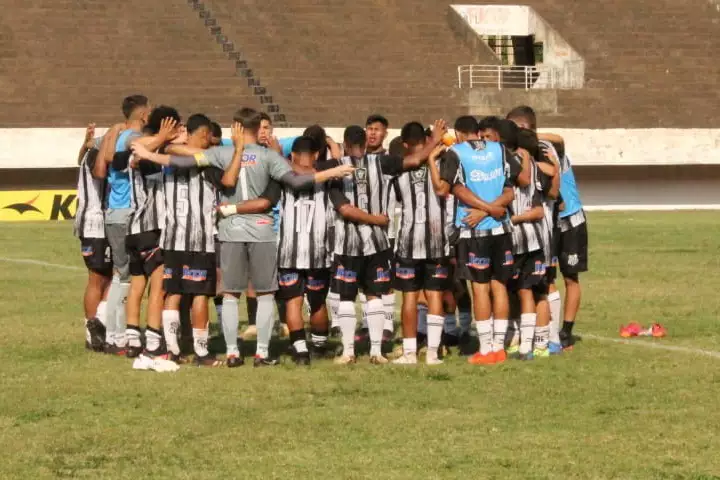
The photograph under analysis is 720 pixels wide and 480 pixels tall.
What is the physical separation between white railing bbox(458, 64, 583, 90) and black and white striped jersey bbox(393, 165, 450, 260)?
107ft

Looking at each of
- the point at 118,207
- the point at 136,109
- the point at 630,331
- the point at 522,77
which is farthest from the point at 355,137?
the point at 522,77

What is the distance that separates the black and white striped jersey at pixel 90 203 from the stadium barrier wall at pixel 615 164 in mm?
26656

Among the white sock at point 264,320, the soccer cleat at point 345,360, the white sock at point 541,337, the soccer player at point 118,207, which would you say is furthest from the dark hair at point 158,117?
the white sock at point 541,337

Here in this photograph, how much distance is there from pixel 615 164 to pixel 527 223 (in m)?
31.1

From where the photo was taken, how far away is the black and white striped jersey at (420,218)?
448 inches

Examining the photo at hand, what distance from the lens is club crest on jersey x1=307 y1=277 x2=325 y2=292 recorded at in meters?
11.5

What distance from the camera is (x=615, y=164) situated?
41844 mm

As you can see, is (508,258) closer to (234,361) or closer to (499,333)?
(499,333)

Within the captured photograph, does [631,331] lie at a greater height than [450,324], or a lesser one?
lesser

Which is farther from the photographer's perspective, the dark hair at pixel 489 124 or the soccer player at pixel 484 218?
the dark hair at pixel 489 124

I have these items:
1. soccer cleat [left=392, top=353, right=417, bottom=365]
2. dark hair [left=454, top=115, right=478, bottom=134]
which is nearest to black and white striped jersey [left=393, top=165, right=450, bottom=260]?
dark hair [left=454, top=115, right=478, bottom=134]

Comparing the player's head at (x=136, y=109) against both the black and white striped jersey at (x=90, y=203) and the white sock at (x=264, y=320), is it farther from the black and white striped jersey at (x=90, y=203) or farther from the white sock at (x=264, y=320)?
the white sock at (x=264, y=320)

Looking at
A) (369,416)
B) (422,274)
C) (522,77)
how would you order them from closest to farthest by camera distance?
(369,416) → (422,274) → (522,77)

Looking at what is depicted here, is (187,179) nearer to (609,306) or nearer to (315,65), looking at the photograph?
(609,306)
